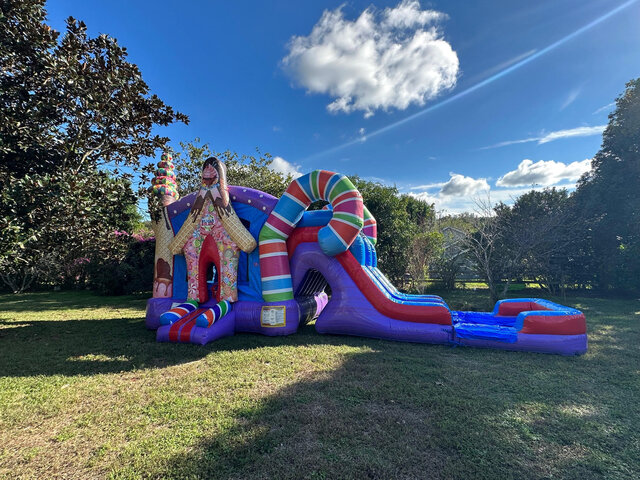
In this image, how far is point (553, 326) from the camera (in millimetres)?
5102

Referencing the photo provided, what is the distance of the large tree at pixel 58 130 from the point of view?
467cm

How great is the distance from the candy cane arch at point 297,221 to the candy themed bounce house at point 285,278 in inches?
0.8

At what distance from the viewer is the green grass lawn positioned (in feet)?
8.01

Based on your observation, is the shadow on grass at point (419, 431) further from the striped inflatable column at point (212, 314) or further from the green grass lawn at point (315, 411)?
the striped inflatable column at point (212, 314)

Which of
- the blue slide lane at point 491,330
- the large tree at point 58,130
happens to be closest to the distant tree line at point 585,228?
the blue slide lane at point 491,330

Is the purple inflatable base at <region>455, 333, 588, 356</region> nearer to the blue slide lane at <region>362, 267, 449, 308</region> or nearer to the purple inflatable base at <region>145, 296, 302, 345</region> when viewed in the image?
the blue slide lane at <region>362, 267, 449, 308</region>

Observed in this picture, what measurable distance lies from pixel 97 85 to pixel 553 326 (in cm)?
908

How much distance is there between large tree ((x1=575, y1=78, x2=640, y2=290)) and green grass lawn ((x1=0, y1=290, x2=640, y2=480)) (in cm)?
926

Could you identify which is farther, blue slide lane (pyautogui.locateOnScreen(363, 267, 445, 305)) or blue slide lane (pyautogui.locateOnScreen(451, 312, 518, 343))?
blue slide lane (pyautogui.locateOnScreen(363, 267, 445, 305))

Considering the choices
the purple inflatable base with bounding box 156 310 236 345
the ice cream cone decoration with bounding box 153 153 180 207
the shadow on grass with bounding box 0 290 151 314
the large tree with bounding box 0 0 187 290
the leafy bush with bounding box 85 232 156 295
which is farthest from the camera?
the leafy bush with bounding box 85 232 156 295

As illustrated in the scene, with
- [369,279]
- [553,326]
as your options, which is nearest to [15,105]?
[369,279]

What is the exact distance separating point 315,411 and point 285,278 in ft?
11.2

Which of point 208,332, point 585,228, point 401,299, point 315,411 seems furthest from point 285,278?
point 585,228

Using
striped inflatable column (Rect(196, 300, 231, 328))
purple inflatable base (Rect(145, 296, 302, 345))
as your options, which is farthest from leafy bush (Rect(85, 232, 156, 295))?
striped inflatable column (Rect(196, 300, 231, 328))
